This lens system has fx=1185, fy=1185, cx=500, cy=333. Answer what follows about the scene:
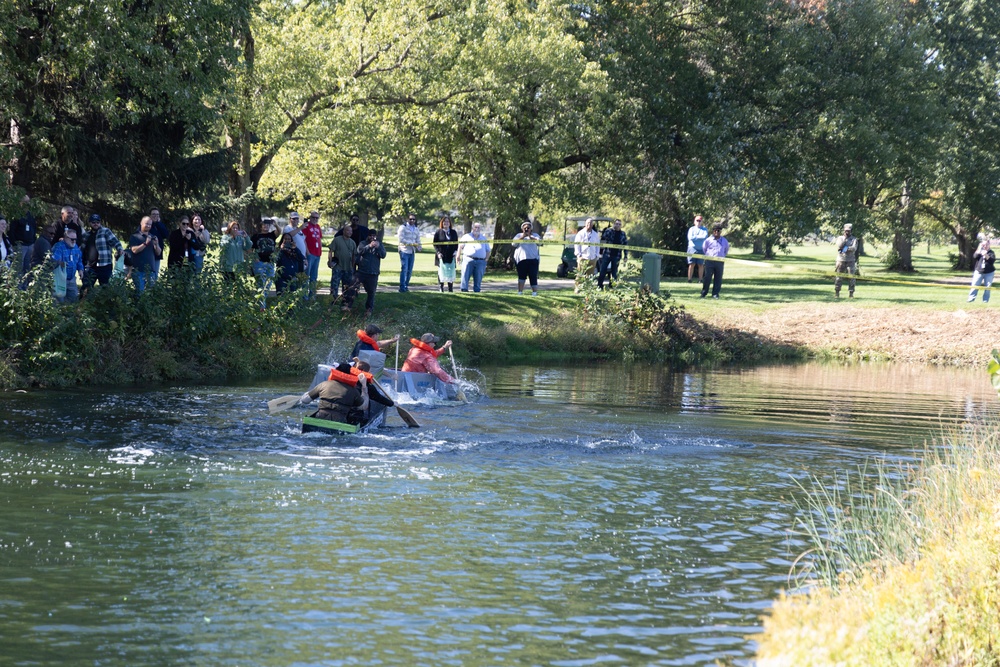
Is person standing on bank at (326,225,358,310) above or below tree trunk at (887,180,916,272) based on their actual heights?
below

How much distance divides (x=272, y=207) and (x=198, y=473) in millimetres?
43842

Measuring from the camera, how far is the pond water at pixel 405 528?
346 inches

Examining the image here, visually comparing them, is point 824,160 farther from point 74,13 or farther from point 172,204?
point 74,13

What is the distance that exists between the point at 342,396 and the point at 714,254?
62.2 feet

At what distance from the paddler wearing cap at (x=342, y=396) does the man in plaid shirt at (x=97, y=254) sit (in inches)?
338

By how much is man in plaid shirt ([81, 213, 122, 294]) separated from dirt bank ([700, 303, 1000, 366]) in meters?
16.0

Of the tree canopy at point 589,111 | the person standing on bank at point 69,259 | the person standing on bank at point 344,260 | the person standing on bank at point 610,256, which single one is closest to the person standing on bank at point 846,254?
→ the tree canopy at point 589,111

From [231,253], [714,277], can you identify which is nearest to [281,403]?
[231,253]

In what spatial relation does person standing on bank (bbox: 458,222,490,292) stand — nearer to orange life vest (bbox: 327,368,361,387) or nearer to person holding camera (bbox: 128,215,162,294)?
person holding camera (bbox: 128,215,162,294)

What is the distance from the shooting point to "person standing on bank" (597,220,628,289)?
3177 centimetres

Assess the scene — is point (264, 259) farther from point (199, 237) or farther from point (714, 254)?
point (714, 254)

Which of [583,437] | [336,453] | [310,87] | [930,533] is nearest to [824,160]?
[310,87]

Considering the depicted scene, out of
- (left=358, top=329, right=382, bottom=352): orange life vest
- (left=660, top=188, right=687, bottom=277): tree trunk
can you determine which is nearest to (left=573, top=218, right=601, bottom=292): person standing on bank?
(left=660, top=188, right=687, bottom=277): tree trunk

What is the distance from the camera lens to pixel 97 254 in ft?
76.5
